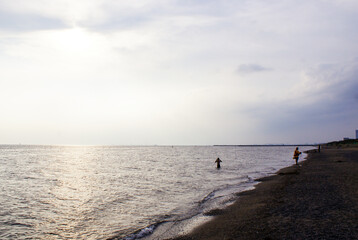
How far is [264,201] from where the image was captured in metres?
14.6

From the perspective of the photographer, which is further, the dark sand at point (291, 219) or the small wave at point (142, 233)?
the small wave at point (142, 233)

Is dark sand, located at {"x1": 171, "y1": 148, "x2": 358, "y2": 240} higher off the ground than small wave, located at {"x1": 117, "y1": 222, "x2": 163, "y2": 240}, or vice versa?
dark sand, located at {"x1": 171, "y1": 148, "x2": 358, "y2": 240}

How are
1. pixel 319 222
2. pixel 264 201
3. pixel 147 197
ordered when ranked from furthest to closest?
pixel 147 197
pixel 264 201
pixel 319 222

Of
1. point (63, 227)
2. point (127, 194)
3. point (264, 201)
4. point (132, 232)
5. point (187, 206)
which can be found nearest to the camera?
point (132, 232)

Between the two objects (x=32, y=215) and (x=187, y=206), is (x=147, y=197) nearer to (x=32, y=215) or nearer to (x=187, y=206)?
(x=187, y=206)

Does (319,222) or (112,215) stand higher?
(319,222)

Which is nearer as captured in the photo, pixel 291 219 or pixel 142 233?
pixel 291 219

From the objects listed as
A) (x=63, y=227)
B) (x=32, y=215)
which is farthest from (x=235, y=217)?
(x=32, y=215)

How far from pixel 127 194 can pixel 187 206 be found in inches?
266

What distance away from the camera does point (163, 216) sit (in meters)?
14.0

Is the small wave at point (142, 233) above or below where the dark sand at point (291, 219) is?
below

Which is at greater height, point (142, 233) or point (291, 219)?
point (291, 219)

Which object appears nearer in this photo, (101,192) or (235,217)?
(235,217)

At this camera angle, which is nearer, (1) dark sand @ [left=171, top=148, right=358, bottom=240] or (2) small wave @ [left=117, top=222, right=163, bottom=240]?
(1) dark sand @ [left=171, top=148, right=358, bottom=240]
